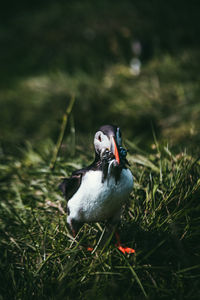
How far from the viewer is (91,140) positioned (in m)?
2.48

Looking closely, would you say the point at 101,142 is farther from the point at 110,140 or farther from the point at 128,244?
the point at 128,244

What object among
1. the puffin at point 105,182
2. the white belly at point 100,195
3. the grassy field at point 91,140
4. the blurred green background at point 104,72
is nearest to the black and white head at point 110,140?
the puffin at point 105,182

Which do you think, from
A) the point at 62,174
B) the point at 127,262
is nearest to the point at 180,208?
the point at 127,262

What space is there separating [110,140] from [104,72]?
167 inches

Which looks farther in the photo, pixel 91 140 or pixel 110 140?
pixel 91 140

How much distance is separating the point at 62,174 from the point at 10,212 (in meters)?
0.44

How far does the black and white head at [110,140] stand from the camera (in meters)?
1.28

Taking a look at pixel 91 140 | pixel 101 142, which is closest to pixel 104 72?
pixel 91 140

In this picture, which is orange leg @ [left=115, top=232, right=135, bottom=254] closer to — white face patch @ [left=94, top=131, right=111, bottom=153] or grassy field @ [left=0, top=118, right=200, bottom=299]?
grassy field @ [left=0, top=118, right=200, bottom=299]

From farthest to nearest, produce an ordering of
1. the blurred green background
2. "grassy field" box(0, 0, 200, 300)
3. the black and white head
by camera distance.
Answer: the blurred green background
"grassy field" box(0, 0, 200, 300)
the black and white head

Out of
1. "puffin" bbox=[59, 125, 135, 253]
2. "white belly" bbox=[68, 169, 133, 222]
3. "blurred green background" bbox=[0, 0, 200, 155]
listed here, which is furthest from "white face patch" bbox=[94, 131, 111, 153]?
"blurred green background" bbox=[0, 0, 200, 155]

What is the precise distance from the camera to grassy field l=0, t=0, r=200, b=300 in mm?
1414

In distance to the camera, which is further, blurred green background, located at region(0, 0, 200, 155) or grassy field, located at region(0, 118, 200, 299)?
blurred green background, located at region(0, 0, 200, 155)

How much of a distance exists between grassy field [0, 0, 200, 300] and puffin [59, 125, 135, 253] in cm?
14
